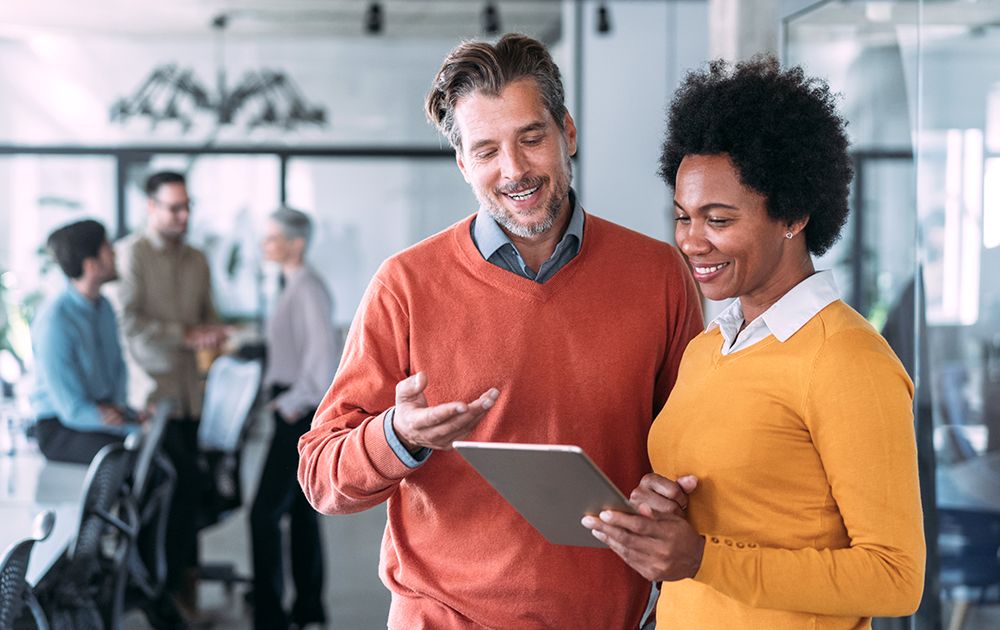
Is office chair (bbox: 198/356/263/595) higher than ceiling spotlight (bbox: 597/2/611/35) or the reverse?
the reverse

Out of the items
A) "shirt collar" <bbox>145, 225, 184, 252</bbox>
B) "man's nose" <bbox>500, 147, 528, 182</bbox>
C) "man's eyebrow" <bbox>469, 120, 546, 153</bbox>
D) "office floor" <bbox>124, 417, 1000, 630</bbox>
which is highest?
"man's eyebrow" <bbox>469, 120, 546, 153</bbox>

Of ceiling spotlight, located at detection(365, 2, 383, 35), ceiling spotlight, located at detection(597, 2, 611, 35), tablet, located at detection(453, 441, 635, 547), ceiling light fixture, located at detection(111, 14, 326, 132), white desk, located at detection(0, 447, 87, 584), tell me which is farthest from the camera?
ceiling light fixture, located at detection(111, 14, 326, 132)

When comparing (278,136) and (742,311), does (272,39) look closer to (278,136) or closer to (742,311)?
(278,136)

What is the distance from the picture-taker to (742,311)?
5.49 feet

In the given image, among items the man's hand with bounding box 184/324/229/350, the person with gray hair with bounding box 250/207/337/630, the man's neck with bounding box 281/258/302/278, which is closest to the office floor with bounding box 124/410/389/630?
the person with gray hair with bounding box 250/207/337/630

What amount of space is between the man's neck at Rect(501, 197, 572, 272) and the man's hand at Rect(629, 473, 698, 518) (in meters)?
0.50

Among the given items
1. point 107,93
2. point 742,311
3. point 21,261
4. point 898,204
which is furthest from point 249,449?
point 742,311

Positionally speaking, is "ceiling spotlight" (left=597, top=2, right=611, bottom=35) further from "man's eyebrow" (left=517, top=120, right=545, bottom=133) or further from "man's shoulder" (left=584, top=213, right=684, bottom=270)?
"man's eyebrow" (left=517, top=120, right=545, bottom=133)

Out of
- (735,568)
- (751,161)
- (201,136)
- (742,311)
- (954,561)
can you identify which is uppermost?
(201,136)

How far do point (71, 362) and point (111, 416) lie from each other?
0.88 ft

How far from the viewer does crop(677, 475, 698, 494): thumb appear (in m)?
1.54

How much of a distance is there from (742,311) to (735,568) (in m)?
0.39

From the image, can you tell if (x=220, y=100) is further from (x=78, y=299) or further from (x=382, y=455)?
(x=382, y=455)

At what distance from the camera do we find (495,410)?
1.85 meters
